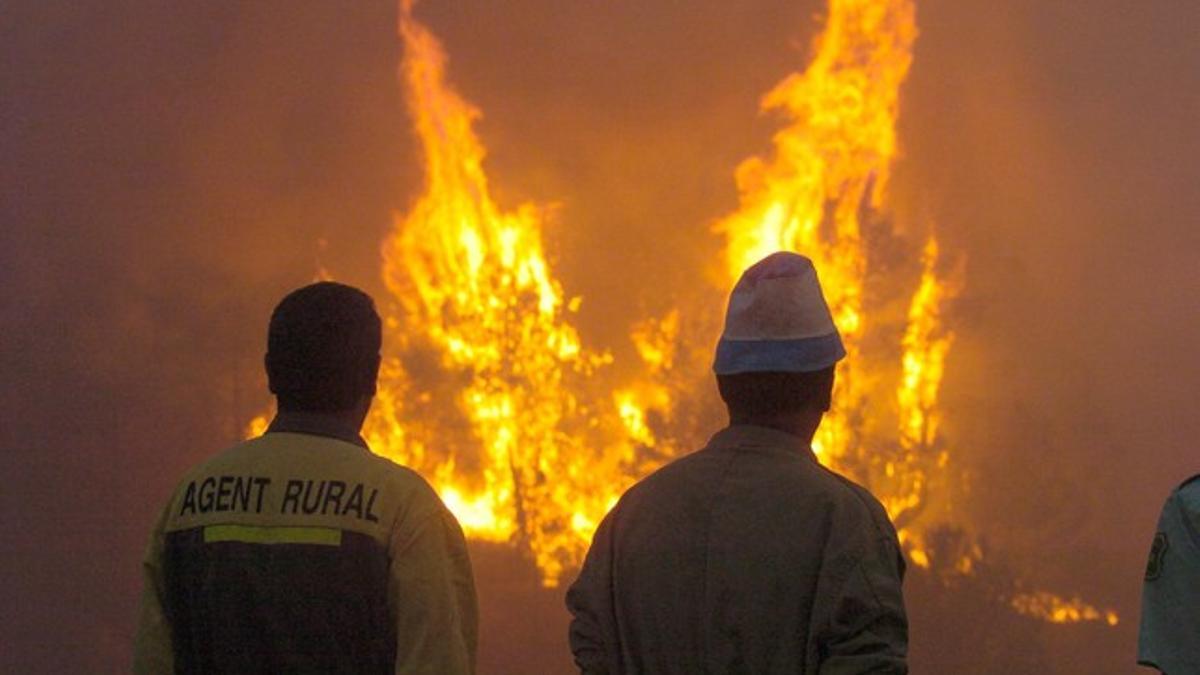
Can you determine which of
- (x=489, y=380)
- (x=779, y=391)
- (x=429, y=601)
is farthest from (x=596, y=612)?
(x=489, y=380)

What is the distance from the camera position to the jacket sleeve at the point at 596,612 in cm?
315

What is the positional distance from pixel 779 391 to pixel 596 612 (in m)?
0.63

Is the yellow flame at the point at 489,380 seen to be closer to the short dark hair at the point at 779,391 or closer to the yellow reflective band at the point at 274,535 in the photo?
the yellow reflective band at the point at 274,535

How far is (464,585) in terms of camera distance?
3.29 metres

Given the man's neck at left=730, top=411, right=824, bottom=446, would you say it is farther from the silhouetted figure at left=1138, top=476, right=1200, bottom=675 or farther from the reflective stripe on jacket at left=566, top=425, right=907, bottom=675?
the silhouetted figure at left=1138, top=476, right=1200, bottom=675

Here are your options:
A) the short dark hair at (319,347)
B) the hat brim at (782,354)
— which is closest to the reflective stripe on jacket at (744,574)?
the hat brim at (782,354)

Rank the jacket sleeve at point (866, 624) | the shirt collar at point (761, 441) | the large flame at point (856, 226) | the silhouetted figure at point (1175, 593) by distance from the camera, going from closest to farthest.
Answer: the jacket sleeve at point (866, 624) → the shirt collar at point (761, 441) → the silhouetted figure at point (1175, 593) → the large flame at point (856, 226)

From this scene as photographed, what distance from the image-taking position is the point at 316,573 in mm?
3186

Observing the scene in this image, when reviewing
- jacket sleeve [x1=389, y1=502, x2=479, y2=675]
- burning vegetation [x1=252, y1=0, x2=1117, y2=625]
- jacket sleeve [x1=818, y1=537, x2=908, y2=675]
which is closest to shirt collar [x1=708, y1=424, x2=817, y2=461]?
jacket sleeve [x1=818, y1=537, x2=908, y2=675]

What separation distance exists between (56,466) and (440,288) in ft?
25.9

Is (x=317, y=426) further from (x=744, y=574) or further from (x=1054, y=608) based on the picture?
(x=1054, y=608)

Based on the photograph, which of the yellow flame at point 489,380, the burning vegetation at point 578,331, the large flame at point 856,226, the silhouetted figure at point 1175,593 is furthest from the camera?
the yellow flame at point 489,380

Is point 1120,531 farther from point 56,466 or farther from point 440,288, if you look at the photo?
point 56,466

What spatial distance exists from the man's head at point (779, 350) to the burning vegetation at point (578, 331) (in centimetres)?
1931
